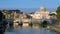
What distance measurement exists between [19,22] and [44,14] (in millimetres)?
13389

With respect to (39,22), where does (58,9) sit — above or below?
above

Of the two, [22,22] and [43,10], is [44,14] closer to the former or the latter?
[43,10]

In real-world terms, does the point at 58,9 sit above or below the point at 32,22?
above

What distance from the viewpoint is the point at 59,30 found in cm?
2177

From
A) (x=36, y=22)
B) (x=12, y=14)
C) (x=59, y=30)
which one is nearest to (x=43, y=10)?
(x=12, y=14)

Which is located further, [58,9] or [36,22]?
[36,22]

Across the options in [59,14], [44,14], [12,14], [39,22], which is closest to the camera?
[59,14]

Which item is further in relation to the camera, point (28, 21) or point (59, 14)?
point (28, 21)

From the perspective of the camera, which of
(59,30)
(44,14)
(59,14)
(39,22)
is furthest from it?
(44,14)

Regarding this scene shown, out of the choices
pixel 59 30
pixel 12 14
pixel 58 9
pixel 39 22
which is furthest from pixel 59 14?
pixel 12 14

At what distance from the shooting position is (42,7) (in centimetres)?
6531

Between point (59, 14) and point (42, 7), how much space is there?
1361 inches

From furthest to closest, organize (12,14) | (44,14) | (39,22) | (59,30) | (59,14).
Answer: (44,14)
(12,14)
(39,22)
(59,14)
(59,30)

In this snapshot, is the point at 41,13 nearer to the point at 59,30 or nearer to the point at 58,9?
the point at 58,9
